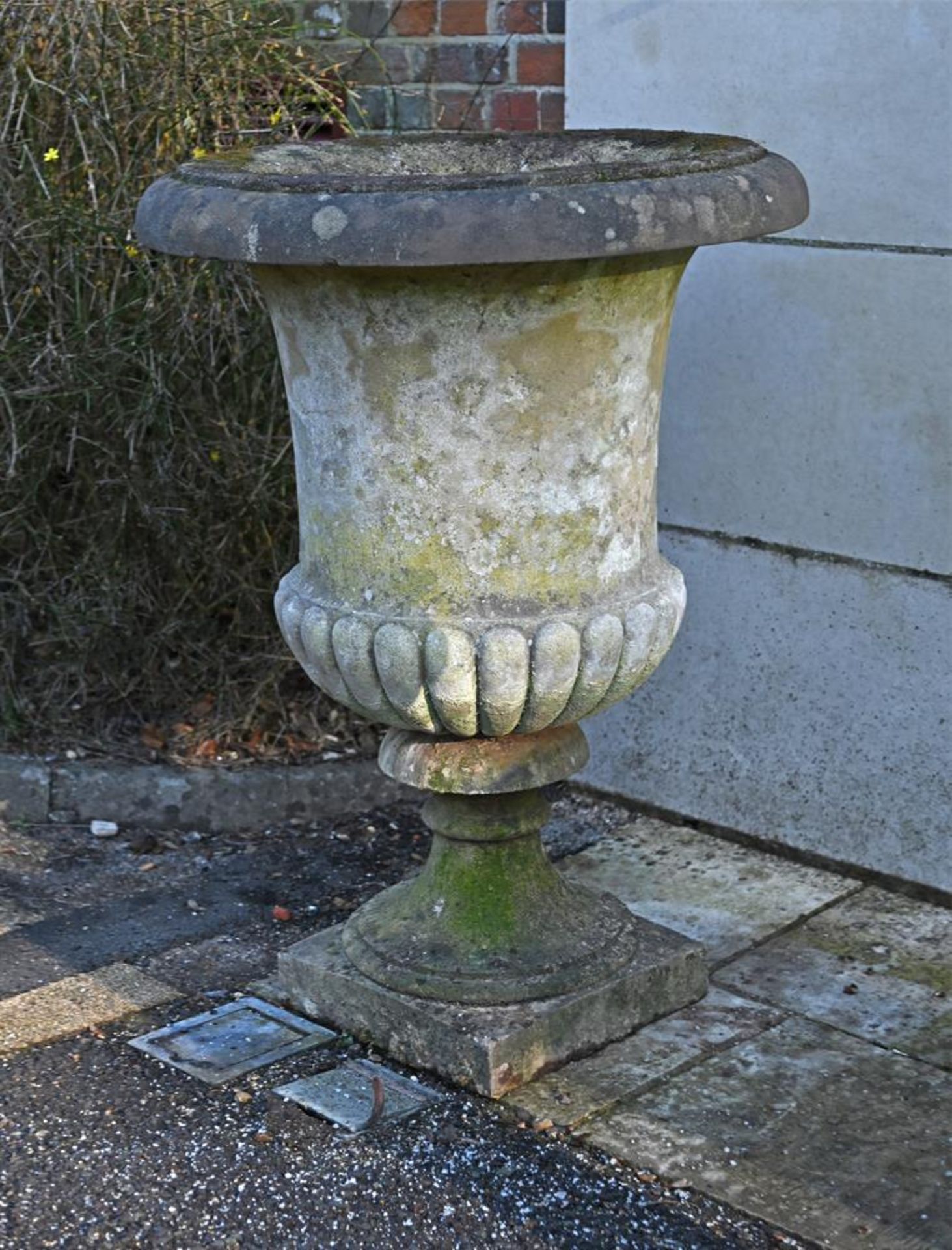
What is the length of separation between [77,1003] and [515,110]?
2.11 m

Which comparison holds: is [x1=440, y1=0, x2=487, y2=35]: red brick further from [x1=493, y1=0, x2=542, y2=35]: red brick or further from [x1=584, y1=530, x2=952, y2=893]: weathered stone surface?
[x1=584, y1=530, x2=952, y2=893]: weathered stone surface

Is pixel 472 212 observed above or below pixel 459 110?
below

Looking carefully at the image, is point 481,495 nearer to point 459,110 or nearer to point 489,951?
point 489,951

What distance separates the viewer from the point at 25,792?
151 inches

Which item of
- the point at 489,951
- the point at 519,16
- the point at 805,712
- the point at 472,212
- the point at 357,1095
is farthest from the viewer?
the point at 519,16

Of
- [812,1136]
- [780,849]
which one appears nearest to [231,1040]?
[812,1136]

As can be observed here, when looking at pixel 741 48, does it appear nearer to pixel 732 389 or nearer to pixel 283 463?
pixel 732 389

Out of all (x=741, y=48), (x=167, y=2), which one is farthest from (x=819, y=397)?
(x=167, y=2)

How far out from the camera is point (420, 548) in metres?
2.57

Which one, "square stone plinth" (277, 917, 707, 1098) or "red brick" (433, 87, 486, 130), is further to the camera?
"red brick" (433, 87, 486, 130)

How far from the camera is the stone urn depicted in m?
2.34

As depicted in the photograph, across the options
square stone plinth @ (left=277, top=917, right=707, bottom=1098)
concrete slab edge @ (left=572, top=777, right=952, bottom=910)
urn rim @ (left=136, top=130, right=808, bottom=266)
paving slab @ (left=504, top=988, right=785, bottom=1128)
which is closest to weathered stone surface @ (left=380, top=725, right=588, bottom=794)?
square stone plinth @ (left=277, top=917, right=707, bottom=1098)

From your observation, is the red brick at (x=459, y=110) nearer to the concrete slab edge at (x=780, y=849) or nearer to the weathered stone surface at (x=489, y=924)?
the concrete slab edge at (x=780, y=849)

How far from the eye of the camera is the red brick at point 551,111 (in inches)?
148
